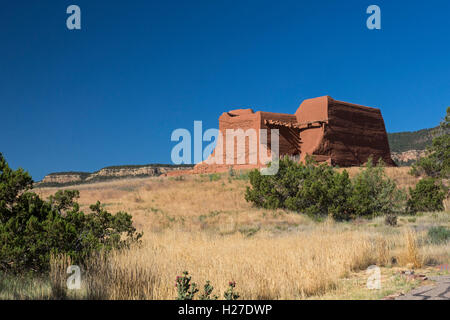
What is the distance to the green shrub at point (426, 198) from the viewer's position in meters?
17.1

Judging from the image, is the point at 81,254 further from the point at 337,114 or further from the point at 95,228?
the point at 337,114

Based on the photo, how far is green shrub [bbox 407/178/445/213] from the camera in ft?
56.0

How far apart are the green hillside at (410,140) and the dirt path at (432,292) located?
6229cm

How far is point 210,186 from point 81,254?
1876cm

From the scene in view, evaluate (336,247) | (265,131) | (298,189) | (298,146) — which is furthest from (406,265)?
(298,146)

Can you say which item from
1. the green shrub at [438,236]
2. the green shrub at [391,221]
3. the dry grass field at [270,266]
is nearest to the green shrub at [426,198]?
the green shrub at [391,221]

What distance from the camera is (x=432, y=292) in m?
4.24

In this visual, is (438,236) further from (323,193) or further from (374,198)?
(374,198)

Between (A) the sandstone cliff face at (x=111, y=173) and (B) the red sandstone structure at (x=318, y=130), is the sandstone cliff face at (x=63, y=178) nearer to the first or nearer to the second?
Answer: (A) the sandstone cliff face at (x=111, y=173)

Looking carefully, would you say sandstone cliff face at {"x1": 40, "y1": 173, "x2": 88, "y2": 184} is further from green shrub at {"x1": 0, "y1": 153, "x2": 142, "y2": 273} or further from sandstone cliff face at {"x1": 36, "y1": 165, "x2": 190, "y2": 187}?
green shrub at {"x1": 0, "y1": 153, "x2": 142, "y2": 273}

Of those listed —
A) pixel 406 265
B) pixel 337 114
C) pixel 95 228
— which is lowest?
pixel 406 265

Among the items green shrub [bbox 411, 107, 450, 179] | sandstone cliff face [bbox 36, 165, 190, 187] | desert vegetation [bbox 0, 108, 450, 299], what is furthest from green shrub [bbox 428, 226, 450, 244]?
sandstone cliff face [bbox 36, 165, 190, 187]

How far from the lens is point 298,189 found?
1758cm
